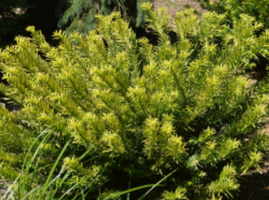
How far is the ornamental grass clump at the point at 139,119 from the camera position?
1591 millimetres

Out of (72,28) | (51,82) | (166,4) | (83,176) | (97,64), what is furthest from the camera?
(166,4)

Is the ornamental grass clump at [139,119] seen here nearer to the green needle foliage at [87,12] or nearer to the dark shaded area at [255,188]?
the dark shaded area at [255,188]

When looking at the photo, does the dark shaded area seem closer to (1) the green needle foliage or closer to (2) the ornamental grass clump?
(2) the ornamental grass clump

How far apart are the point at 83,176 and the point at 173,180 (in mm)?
562

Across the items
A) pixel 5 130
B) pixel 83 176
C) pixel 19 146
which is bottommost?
pixel 83 176

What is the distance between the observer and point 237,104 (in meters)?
1.85

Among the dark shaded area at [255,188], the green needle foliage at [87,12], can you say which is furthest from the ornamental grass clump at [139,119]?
the green needle foliage at [87,12]

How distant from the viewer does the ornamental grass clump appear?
159 cm

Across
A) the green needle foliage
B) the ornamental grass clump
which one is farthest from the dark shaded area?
the green needle foliage

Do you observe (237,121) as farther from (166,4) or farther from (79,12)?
(166,4)

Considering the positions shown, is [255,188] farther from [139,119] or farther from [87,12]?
[87,12]

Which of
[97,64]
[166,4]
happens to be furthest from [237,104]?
[166,4]

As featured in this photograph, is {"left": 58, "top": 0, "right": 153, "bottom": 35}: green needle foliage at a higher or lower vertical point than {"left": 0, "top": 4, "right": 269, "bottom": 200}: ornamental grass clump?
higher

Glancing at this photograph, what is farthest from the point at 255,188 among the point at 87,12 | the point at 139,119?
the point at 87,12
